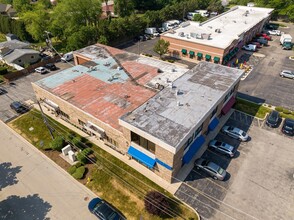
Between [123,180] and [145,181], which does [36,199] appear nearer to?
[123,180]

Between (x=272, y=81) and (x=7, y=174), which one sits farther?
(x=272, y=81)

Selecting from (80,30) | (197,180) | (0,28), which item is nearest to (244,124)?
(197,180)

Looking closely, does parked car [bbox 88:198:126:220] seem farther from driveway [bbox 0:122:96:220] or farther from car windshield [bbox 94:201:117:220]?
driveway [bbox 0:122:96:220]

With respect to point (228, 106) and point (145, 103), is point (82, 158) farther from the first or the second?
point (228, 106)

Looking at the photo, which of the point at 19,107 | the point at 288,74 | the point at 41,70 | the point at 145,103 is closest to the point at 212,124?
the point at 145,103

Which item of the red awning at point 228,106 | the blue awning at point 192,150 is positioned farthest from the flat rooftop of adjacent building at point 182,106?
the red awning at point 228,106
